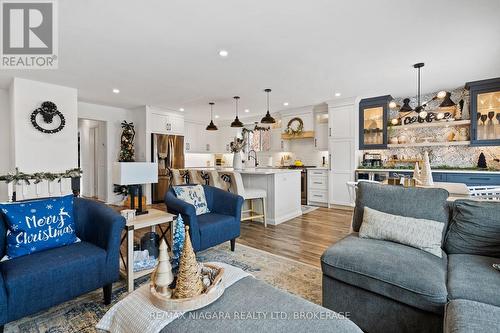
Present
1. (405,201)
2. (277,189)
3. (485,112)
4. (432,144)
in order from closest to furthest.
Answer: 1. (405,201)
2. (277,189)
3. (485,112)
4. (432,144)

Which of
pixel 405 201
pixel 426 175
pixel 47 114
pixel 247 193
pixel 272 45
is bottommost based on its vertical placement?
pixel 247 193

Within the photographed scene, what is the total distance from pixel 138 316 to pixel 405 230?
5.89 feet

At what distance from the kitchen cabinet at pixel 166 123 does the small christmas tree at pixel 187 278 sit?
Answer: 590cm

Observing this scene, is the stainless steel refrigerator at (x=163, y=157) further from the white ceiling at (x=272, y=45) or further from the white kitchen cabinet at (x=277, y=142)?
the white kitchen cabinet at (x=277, y=142)

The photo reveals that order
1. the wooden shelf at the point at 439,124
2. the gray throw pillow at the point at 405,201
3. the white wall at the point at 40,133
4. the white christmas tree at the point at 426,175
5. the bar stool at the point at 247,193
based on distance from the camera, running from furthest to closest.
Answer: the wooden shelf at the point at 439,124
the white wall at the point at 40,133
the bar stool at the point at 247,193
the white christmas tree at the point at 426,175
the gray throw pillow at the point at 405,201

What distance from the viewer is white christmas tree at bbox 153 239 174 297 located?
47.4 inches

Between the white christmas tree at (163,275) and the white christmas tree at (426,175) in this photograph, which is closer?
the white christmas tree at (163,275)

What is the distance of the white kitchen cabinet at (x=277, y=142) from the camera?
720cm

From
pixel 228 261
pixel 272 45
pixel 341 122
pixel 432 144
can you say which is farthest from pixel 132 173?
pixel 432 144

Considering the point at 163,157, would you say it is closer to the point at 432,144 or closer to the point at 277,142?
the point at 277,142

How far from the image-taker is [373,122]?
5551mm

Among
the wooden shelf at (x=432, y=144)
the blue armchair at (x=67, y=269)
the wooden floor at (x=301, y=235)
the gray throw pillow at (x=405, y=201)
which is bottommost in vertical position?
the wooden floor at (x=301, y=235)

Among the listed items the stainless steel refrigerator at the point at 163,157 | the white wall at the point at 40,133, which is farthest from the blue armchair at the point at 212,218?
the stainless steel refrigerator at the point at 163,157
